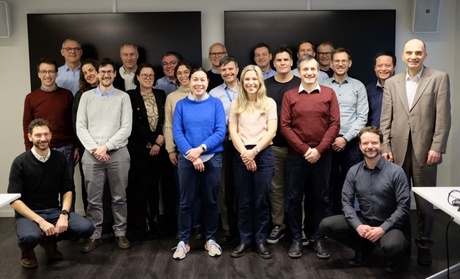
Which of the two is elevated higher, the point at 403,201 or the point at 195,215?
the point at 403,201

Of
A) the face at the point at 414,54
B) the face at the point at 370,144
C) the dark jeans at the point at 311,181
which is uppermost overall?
the face at the point at 414,54

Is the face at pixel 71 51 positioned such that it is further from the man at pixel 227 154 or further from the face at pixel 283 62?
the face at pixel 283 62

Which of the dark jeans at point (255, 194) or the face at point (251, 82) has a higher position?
the face at point (251, 82)

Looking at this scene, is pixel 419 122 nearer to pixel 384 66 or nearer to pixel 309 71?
pixel 384 66

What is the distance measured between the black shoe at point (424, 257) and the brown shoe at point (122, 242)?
88.8 inches

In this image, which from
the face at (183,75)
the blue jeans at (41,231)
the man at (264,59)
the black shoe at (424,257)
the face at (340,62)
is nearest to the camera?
the blue jeans at (41,231)

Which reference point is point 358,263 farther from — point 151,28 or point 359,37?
point 151,28

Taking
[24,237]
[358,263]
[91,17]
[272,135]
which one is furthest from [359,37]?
[24,237]

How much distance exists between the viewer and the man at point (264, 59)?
14.6 feet

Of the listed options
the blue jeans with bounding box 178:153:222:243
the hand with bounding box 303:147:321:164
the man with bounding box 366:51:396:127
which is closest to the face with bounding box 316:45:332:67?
the man with bounding box 366:51:396:127

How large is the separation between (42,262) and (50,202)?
1.54ft

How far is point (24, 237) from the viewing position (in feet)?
11.0

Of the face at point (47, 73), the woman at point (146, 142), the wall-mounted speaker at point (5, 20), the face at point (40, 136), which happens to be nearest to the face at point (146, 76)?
the woman at point (146, 142)

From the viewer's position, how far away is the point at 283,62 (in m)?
3.84
